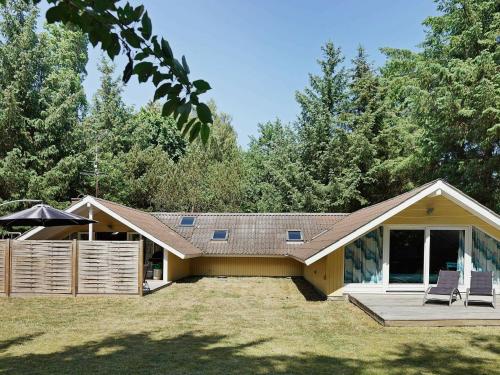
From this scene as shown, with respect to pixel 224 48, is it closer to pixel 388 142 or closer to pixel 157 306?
pixel 157 306

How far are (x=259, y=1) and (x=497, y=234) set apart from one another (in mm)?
10244

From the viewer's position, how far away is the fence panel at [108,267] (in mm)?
13461

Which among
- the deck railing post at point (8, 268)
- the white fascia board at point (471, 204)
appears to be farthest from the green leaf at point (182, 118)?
the deck railing post at point (8, 268)

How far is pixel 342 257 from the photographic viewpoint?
13406mm

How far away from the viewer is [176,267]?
18.0m

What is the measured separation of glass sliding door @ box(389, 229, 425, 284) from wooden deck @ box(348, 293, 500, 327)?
2.41ft

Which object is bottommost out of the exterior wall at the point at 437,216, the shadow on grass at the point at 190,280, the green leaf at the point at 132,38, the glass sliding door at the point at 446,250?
the shadow on grass at the point at 190,280

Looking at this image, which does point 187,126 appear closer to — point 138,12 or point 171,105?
point 171,105

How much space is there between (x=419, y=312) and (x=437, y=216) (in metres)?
4.34

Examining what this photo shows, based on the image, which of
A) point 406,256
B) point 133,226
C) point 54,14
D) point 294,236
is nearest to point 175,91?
point 54,14

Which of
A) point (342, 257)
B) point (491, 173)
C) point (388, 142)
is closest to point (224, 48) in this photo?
point (342, 257)

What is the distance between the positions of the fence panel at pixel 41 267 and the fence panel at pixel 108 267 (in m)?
0.42

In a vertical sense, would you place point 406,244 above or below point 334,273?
above

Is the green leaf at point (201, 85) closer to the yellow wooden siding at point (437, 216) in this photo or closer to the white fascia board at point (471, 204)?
the white fascia board at point (471, 204)
